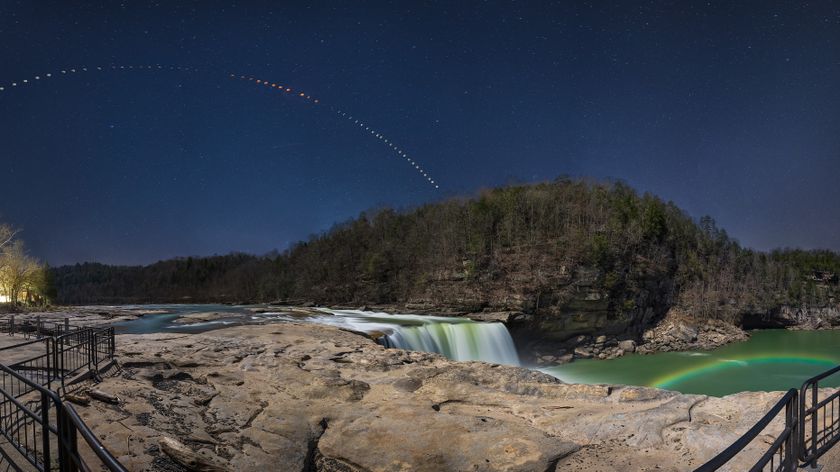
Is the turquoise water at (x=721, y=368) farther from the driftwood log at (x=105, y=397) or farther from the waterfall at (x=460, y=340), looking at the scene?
the driftwood log at (x=105, y=397)

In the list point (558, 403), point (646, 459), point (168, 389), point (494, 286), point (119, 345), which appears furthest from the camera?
point (494, 286)

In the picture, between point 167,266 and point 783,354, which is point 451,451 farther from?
point 167,266

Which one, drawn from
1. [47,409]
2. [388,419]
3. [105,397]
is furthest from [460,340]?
[47,409]

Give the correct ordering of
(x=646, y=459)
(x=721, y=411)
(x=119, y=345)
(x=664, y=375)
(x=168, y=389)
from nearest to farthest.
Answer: (x=646, y=459)
(x=721, y=411)
(x=168, y=389)
(x=119, y=345)
(x=664, y=375)

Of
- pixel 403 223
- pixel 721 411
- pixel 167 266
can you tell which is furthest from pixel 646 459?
pixel 167 266

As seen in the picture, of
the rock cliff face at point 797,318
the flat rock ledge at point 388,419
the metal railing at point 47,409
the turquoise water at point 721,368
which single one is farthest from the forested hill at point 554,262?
the metal railing at point 47,409

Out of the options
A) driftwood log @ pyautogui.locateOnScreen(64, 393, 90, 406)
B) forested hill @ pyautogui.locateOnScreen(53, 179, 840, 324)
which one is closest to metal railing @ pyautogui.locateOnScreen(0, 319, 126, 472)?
driftwood log @ pyautogui.locateOnScreen(64, 393, 90, 406)

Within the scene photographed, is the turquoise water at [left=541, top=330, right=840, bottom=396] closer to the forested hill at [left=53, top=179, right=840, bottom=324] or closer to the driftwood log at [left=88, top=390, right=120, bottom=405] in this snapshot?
the forested hill at [left=53, top=179, right=840, bottom=324]

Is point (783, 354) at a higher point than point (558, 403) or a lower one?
lower
